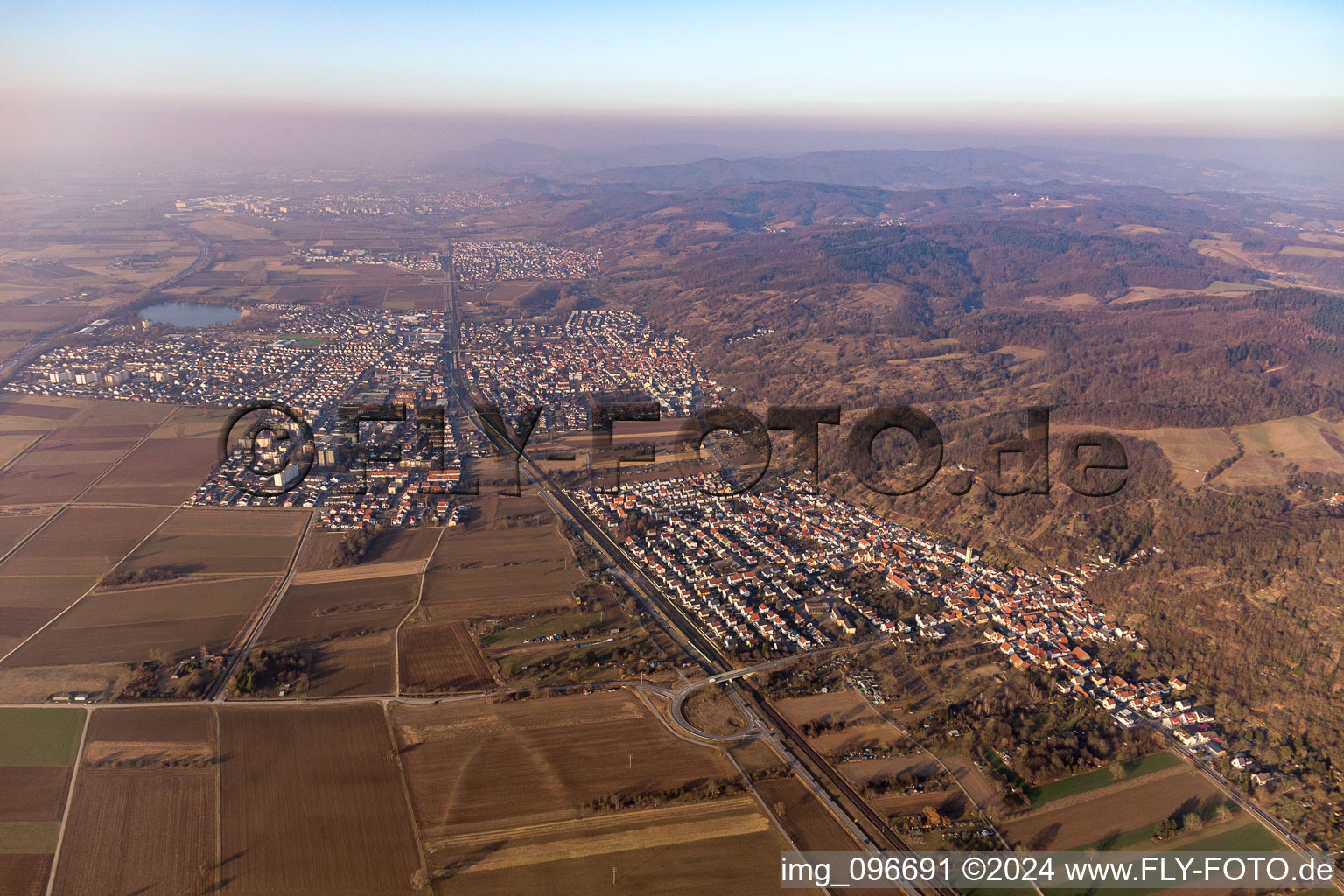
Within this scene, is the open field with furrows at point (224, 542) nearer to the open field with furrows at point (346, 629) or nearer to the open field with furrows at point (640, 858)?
the open field with furrows at point (346, 629)

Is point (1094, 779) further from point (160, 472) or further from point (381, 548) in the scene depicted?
point (160, 472)

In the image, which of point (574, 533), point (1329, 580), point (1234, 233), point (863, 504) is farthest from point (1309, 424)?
point (1234, 233)

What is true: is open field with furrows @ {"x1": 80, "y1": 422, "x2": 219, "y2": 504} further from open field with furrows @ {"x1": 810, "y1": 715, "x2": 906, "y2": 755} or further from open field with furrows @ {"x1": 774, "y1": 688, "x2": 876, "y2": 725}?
open field with furrows @ {"x1": 810, "y1": 715, "x2": 906, "y2": 755}

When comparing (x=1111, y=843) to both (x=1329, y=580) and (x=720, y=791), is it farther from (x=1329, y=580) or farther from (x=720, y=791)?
(x=1329, y=580)

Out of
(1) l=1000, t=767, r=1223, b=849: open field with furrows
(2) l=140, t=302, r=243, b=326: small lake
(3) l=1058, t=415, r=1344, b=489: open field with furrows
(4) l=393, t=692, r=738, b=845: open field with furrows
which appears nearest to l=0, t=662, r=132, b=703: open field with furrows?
(4) l=393, t=692, r=738, b=845: open field with furrows

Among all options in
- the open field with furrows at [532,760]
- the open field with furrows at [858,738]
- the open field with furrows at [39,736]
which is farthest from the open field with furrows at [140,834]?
the open field with furrows at [858,738]

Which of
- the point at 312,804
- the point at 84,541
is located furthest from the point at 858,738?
the point at 84,541
